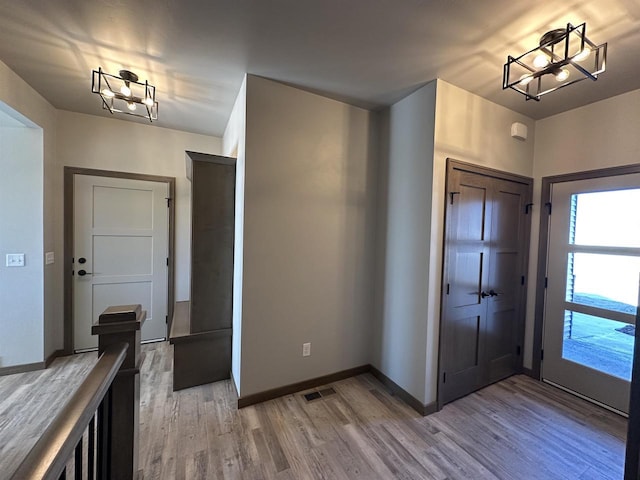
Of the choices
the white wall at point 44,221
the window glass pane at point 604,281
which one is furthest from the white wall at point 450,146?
the white wall at point 44,221

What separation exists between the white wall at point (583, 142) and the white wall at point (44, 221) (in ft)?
16.2

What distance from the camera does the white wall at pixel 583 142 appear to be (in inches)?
90.7

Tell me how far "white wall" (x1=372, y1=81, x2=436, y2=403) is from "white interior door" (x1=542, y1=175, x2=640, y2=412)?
5.02ft

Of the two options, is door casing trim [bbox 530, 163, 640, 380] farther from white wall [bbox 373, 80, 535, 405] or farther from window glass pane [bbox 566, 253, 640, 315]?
white wall [bbox 373, 80, 535, 405]

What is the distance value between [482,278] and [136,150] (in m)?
4.12

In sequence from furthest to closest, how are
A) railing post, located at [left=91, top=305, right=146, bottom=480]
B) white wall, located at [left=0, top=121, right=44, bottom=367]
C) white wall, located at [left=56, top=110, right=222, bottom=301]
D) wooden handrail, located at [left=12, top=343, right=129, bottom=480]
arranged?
white wall, located at [left=56, top=110, right=222, bottom=301] < white wall, located at [left=0, top=121, right=44, bottom=367] < railing post, located at [left=91, top=305, right=146, bottom=480] < wooden handrail, located at [left=12, top=343, right=129, bottom=480]

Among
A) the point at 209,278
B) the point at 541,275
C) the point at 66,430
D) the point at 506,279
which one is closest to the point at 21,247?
the point at 209,278

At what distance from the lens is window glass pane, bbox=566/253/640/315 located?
2.28 meters

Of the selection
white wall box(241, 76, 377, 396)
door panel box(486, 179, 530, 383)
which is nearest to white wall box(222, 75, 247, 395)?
white wall box(241, 76, 377, 396)

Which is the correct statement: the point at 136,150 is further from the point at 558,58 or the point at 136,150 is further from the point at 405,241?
the point at 558,58

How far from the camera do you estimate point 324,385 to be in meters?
2.64

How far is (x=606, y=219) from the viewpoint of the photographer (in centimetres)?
243

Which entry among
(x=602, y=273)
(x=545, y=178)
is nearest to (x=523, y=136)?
(x=545, y=178)

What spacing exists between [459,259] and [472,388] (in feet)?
4.07
